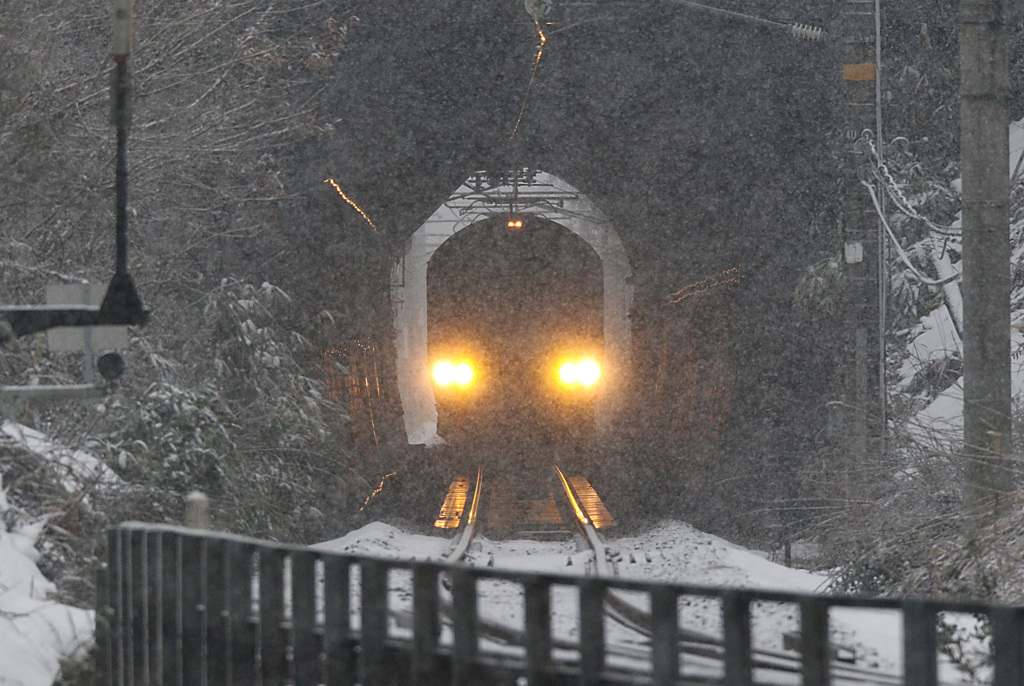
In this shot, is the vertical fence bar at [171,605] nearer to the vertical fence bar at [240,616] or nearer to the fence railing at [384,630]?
the fence railing at [384,630]

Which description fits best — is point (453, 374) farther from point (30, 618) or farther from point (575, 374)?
point (30, 618)

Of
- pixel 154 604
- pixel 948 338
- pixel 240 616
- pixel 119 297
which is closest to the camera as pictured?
pixel 240 616

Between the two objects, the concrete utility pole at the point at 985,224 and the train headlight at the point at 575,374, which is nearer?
the concrete utility pole at the point at 985,224

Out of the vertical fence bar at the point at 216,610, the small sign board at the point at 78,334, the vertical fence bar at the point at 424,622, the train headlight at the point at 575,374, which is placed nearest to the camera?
the vertical fence bar at the point at 424,622

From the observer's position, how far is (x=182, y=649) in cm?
494

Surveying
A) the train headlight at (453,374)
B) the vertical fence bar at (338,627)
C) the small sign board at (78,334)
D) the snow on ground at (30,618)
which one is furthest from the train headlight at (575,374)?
the vertical fence bar at (338,627)

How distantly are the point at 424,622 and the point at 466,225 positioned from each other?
26933 millimetres

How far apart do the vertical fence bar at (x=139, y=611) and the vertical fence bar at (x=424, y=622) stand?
1.57m

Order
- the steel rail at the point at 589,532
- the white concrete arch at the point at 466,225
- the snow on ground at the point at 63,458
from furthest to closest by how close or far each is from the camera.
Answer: the white concrete arch at the point at 466,225
the steel rail at the point at 589,532
the snow on ground at the point at 63,458

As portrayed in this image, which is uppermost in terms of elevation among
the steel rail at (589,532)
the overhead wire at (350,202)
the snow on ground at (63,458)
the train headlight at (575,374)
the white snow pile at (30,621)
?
the overhead wire at (350,202)

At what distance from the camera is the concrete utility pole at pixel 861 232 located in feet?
43.0

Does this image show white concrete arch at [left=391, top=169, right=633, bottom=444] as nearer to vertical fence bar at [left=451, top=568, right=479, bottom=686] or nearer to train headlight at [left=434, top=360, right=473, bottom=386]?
train headlight at [left=434, top=360, right=473, bottom=386]

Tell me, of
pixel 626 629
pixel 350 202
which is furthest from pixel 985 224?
pixel 350 202

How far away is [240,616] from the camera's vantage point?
4.66m
